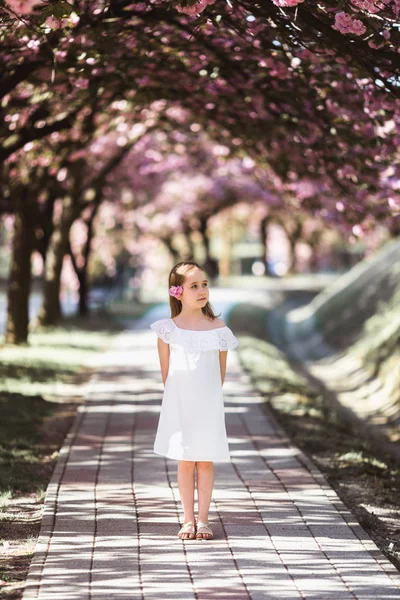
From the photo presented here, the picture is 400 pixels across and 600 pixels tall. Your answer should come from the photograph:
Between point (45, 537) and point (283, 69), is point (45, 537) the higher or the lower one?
the lower one

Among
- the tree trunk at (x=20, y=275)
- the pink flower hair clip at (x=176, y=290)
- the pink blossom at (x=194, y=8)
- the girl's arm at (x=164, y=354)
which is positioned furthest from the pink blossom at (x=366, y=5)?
the tree trunk at (x=20, y=275)

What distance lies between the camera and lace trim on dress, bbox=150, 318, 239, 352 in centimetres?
633

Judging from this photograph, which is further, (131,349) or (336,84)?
(131,349)

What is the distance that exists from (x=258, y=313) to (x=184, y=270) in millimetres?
26261

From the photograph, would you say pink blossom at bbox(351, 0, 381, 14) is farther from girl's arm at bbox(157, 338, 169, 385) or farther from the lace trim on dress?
girl's arm at bbox(157, 338, 169, 385)

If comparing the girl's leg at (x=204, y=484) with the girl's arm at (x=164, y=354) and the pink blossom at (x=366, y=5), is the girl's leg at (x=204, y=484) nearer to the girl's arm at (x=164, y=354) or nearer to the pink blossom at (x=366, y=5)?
the girl's arm at (x=164, y=354)

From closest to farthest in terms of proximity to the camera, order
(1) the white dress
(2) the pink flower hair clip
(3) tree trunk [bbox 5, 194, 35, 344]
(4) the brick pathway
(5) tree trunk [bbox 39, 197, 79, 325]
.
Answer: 1. (4) the brick pathway
2. (1) the white dress
3. (2) the pink flower hair clip
4. (3) tree trunk [bbox 5, 194, 35, 344]
5. (5) tree trunk [bbox 39, 197, 79, 325]

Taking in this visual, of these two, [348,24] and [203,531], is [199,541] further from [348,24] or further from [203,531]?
[348,24]

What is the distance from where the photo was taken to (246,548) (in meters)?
6.07

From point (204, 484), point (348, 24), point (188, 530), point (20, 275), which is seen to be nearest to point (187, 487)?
point (204, 484)

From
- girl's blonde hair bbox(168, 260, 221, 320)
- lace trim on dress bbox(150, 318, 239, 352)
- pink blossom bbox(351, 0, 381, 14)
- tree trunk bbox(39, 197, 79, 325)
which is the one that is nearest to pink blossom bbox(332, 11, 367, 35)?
pink blossom bbox(351, 0, 381, 14)

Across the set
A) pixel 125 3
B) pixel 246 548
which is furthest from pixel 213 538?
pixel 125 3

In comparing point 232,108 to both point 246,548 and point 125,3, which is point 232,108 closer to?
point 125,3

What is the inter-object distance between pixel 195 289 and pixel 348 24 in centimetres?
206
